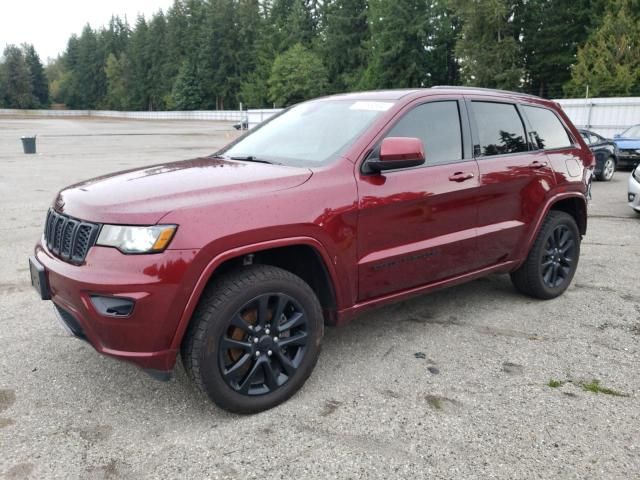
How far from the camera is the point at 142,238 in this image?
104 inches

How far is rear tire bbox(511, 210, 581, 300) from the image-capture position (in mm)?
4629

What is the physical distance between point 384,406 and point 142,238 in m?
1.60

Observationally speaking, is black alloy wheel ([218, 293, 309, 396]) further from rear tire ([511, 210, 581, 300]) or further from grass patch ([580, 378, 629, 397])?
rear tire ([511, 210, 581, 300])

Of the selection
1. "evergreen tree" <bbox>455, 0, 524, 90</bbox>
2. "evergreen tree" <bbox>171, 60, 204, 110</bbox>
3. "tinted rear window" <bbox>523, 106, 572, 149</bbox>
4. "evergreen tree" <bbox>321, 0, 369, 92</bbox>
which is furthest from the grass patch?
"evergreen tree" <bbox>171, 60, 204, 110</bbox>

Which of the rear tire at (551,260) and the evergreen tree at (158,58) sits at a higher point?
the evergreen tree at (158,58)

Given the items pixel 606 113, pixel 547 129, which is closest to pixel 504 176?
pixel 547 129

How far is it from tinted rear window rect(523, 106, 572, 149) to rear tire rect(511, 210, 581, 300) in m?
0.60

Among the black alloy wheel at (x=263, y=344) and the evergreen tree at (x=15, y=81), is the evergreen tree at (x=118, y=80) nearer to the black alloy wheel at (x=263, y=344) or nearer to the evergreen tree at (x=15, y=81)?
the evergreen tree at (x=15, y=81)

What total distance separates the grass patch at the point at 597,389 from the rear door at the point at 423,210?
3.62 feet

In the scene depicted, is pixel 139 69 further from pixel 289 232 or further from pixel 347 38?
pixel 289 232

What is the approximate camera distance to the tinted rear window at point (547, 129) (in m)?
4.64

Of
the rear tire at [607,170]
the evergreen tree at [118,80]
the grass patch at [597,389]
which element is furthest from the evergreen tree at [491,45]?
the evergreen tree at [118,80]

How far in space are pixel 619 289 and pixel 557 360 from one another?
1.91 meters

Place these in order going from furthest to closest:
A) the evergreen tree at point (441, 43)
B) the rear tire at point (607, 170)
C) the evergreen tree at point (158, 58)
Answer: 1. the evergreen tree at point (158, 58)
2. the evergreen tree at point (441, 43)
3. the rear tire at point (607, 170)
